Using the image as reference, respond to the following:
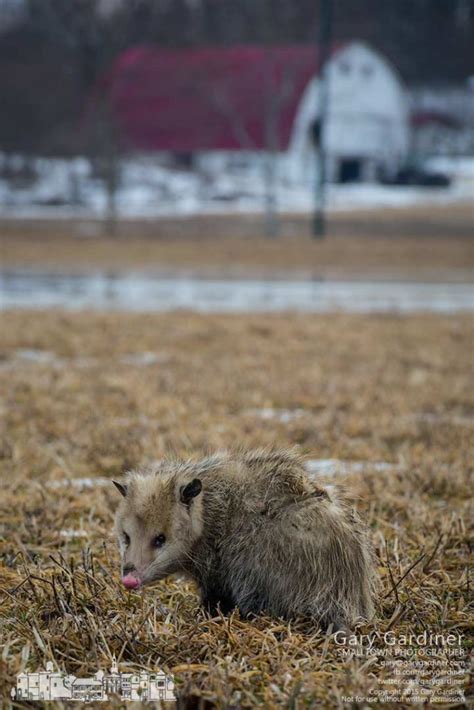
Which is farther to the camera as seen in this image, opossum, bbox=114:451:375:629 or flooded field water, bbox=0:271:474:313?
flooded field water, bbox=0:271:474:313

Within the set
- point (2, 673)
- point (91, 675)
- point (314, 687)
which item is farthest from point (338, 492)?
point (2, 673)

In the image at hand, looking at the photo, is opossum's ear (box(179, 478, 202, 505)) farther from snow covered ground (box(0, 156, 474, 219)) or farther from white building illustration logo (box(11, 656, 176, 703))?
snow covered ground (box(0, 156, 474, 219))

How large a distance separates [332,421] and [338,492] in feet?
9.54

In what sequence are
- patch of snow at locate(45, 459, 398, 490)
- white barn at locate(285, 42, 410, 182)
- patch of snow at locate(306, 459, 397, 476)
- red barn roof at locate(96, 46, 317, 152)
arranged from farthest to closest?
white barn at locate(285, 42, 410, 182), red barn roof at locate(96, 46, 317, 152), patch of snow at locate(306, 459, 397, 476), patch of snow at locate(45, 459, 398, 490)

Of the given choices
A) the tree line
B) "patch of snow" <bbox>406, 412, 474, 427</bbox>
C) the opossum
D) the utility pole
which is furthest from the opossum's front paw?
the tree line

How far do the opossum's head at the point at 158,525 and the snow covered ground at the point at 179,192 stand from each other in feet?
87.4

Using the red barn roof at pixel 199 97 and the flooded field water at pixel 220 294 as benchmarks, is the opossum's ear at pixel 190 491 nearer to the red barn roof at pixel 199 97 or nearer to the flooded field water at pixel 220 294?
the flooded field water at pixel 220 294

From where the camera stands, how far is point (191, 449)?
5.07m

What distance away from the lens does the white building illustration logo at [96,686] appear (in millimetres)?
2398

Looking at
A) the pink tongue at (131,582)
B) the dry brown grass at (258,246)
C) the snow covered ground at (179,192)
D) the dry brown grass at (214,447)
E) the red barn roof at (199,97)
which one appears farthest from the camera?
the red barn roof at (199,97)

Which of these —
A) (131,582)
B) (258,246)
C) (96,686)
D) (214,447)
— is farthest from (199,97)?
(96,686)

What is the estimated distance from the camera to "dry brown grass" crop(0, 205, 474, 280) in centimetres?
2009

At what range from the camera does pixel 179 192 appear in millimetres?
34562

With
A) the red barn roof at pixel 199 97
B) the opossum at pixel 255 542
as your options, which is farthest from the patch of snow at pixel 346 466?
the red barn roof at pixel 199 97
